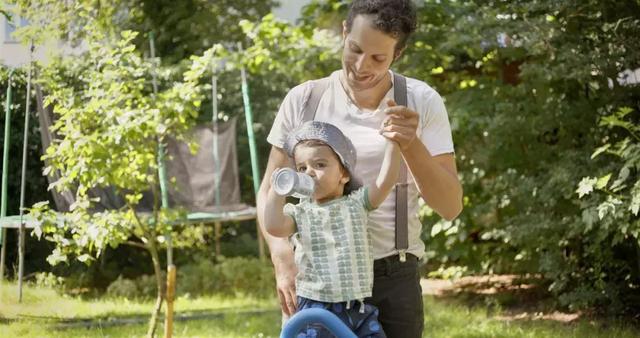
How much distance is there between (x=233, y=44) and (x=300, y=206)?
14.8ft

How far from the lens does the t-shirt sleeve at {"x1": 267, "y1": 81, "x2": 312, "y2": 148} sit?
1.75 meters

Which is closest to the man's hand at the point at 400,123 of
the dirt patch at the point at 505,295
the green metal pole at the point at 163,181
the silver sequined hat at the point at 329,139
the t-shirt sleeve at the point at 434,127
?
the silver sequined hat at the point at 329,139

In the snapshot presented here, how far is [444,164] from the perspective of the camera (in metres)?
1.69

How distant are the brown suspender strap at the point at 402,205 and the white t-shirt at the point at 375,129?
1 centimetres

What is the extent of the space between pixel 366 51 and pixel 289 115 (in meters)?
0.21

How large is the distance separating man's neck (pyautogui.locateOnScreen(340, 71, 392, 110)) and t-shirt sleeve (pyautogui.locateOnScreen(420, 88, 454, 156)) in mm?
66

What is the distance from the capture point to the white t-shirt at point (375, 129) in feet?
5.56

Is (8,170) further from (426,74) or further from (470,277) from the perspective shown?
(470,277)

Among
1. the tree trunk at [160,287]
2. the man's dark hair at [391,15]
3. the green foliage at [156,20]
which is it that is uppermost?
the green foliage at [156,20]

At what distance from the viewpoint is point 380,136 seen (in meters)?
1.68

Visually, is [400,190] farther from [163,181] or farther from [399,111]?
[163,181]

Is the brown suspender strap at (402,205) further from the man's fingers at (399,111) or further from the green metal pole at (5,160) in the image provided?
the green metal pole at (5,160)

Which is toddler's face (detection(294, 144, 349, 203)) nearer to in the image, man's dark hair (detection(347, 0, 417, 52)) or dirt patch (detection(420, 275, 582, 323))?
man's dark hair (detection(347, 0, 417, 52))

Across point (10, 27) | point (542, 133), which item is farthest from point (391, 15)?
point (542, 133)
